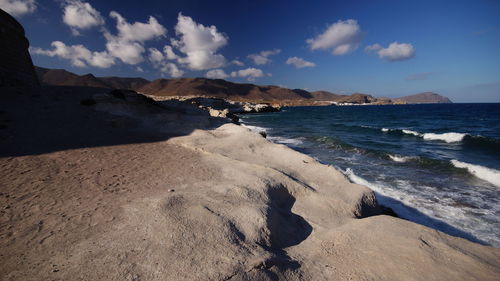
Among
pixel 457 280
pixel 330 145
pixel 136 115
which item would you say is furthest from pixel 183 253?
pixel 330 145

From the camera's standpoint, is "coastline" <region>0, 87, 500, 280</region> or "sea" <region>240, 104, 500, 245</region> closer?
"coastline" <region>0, 87, 500, 280</region>

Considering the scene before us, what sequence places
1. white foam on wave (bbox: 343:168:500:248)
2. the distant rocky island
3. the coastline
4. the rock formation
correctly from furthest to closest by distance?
the distant rocky island → the rock formation → white foam on wave (bbox: 343:168:500:248) → the coastline

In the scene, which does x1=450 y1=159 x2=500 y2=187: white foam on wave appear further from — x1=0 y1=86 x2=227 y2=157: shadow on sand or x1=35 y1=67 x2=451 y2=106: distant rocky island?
x1=35 y1=67 x2=451 y2=106: distant rocky island

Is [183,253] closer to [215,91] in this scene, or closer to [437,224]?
[437,224]

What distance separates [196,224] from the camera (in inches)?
151

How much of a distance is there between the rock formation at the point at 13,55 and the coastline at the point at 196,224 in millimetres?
13610

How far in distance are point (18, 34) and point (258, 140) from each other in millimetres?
24300

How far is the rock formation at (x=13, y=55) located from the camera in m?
16.6

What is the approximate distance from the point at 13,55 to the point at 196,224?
80.3 feet

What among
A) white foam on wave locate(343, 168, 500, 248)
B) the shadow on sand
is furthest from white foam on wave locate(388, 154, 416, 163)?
the shadow on sand

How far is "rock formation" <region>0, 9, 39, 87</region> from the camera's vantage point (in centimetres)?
1662

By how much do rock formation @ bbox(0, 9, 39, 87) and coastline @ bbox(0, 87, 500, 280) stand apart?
44.7ft

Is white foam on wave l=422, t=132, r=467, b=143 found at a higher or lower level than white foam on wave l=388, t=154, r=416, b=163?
higher

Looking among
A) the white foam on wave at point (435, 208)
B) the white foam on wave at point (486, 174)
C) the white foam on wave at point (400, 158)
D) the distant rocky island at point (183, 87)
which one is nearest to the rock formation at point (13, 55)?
the white foam on wave at point (435, 208)
